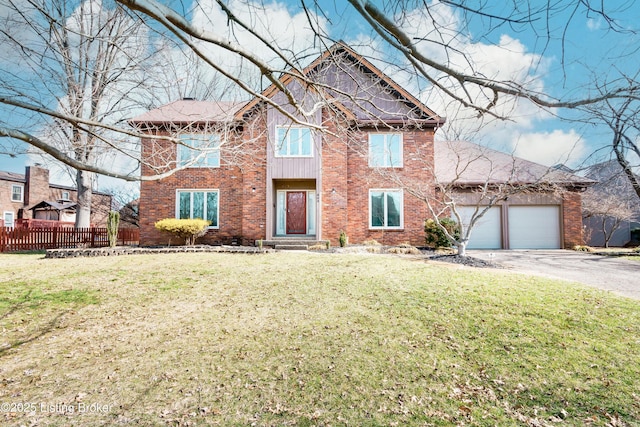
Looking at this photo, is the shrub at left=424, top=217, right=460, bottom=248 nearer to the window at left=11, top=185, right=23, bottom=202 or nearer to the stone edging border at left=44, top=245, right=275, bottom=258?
the stone edging border at left=44, top=245, right=275, bottom=258

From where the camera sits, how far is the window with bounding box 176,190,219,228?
15.3 metres

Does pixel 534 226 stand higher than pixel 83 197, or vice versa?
pixel 83 197

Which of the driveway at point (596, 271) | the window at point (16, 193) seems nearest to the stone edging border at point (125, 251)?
the driveway at point (596, 271)

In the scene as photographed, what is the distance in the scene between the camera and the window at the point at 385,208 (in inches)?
597

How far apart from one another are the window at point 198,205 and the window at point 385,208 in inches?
291

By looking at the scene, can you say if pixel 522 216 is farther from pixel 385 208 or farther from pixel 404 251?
pixel 404 251

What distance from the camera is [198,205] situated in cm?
1533

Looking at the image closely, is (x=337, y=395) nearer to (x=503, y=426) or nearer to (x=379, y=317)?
(x=503, y=426)

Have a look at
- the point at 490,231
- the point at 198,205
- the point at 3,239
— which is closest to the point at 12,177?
the point at 3,239

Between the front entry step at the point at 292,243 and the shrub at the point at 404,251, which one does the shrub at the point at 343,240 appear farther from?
the shrub at the point at 404,251

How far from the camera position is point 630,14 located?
2.50 meters

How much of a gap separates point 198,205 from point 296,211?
15.3ft

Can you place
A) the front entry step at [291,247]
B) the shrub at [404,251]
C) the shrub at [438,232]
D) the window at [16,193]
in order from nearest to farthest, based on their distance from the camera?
the shrub at [404,251] < the shrub at [438,232] < the front entry step at [291,247] < the window at [16,193]

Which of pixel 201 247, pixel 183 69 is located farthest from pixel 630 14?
pixel 201 247
